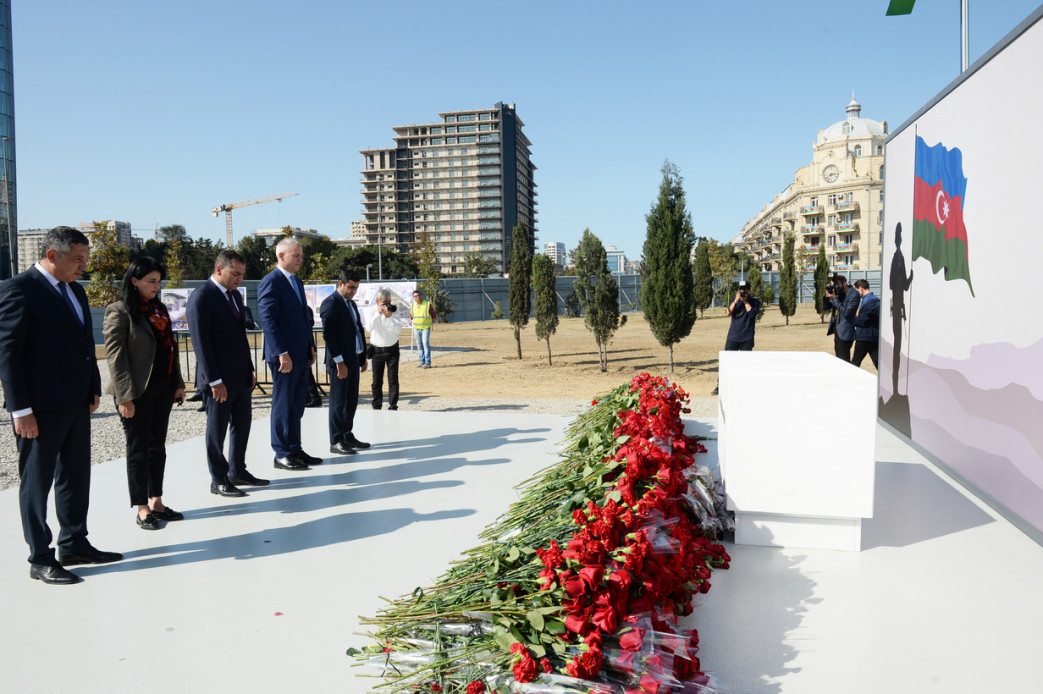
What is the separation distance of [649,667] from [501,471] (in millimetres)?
3236

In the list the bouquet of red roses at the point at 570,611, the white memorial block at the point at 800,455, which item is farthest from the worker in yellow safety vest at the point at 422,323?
the bouquet of red roses at the point at 570,611

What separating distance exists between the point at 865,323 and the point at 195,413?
9.74 meters

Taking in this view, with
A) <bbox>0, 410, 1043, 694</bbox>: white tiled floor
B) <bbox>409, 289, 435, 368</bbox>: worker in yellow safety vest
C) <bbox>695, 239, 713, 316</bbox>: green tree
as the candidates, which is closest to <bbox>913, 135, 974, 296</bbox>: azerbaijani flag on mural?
<bbox>0, 410, 1043, 694</bbox>: white tiled floor

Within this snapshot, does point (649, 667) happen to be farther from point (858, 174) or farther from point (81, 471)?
point (858, 174)

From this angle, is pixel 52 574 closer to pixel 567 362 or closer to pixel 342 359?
pixel 342 359

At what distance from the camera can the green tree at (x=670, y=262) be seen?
14086 millimetres

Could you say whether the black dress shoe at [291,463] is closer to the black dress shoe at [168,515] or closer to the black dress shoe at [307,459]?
the black dress shoe at [307,459]

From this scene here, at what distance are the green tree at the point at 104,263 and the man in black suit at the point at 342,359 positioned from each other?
19.6m

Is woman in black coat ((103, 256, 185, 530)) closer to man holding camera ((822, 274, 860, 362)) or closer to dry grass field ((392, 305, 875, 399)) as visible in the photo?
dry grass field ((392, 305, 875, 399))

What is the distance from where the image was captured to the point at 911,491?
417 cm

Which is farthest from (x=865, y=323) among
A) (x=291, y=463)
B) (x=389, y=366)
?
(x=291, y=463)

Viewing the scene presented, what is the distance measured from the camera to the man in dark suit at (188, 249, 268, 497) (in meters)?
4.37

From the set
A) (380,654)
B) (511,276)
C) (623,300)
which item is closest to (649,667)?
(380,654)

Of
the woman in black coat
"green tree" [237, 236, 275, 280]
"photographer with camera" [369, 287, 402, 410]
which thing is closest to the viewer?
the woman in black coat
